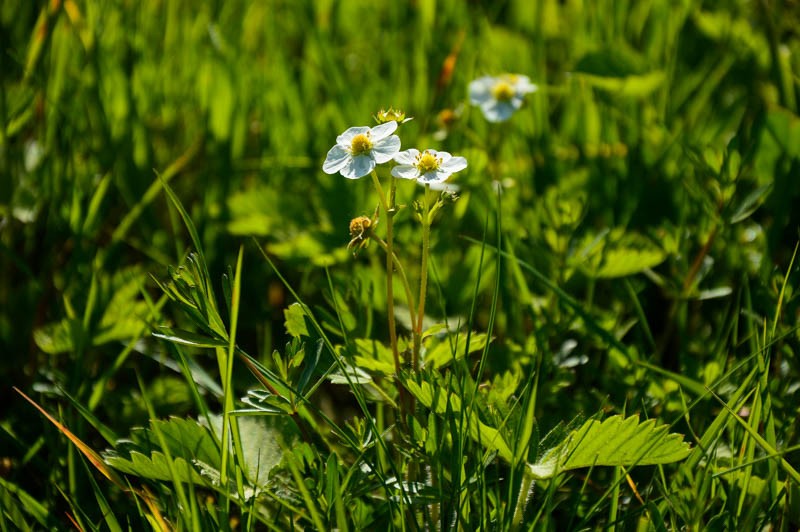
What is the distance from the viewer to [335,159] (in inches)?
51.2

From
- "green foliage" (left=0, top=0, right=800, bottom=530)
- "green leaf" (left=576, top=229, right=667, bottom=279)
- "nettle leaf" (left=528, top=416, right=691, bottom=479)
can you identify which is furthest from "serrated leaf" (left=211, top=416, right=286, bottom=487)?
"green leaf" (left=576, top=229, right=667, bottom=279)

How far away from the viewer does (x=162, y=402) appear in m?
1.65

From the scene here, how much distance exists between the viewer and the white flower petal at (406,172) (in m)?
1.21

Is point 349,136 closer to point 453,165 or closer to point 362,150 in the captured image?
point 362,150

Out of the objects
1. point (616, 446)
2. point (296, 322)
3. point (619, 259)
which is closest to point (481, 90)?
point (619, 259)

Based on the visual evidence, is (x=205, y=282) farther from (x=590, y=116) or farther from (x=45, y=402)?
(x=590, y=116)

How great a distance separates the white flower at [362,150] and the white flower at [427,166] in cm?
3

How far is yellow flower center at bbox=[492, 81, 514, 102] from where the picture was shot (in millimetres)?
2076

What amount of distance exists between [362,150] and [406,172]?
93 mm

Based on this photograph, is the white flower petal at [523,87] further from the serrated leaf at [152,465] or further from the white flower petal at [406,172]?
the serrated leaf at [152,465]

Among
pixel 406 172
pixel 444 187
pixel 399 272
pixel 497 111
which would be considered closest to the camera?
pixel 406 172

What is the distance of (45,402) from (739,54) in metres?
2.18

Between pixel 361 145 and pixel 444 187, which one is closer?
pixel 361 145

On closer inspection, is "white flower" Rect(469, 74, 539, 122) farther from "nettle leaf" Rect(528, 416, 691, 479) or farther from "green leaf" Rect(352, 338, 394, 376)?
"nettle leaf" Rect(528, 416, 691, 479)
